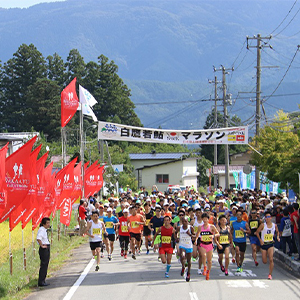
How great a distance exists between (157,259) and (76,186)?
Answer: 756 cm

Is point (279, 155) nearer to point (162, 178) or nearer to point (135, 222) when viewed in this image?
point (135, 222)

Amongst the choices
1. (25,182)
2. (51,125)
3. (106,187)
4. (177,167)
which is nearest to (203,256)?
(25,182)

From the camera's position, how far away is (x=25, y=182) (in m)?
12.7

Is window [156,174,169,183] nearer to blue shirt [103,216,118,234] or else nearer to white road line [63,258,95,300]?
→ blue shirt [103,216,118,234]

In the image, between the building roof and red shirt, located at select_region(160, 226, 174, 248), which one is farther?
the building roof

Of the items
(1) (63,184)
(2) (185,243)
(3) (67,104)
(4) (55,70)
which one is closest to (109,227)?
(1) (63,184)

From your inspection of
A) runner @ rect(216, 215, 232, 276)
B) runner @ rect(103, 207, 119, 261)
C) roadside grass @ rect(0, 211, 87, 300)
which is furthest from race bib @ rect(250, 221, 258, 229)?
roadside grass @ rect(0, 211, 87, 300)

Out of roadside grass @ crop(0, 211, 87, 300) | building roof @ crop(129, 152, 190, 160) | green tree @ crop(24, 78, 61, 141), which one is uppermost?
green tree @ crop(24, 78, 61, 141)

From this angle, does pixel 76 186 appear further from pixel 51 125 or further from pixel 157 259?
pixel 51 125

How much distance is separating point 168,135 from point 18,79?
60.9m

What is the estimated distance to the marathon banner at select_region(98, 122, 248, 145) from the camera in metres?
23.5

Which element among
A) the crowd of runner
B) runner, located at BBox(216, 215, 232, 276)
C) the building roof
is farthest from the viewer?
the building roof

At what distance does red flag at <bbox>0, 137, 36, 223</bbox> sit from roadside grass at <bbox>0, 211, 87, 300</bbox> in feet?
5.08

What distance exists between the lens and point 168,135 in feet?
79.3
